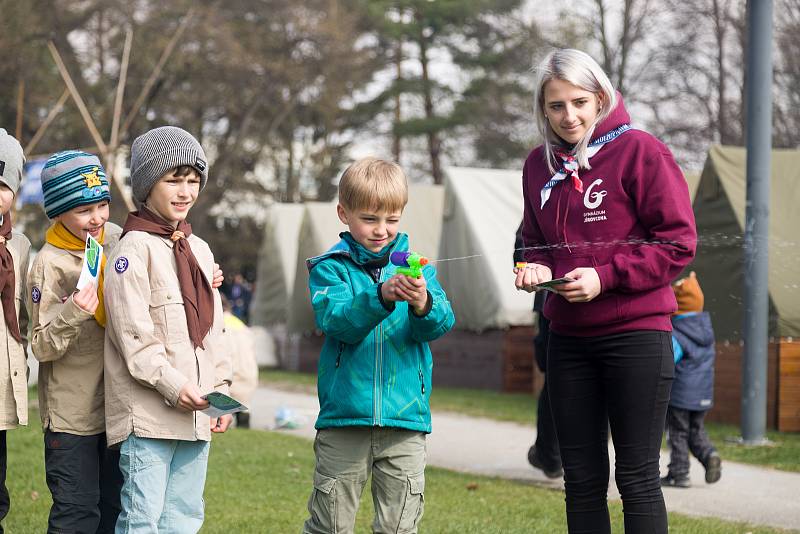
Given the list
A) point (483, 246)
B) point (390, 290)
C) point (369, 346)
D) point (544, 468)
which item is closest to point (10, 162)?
point (369, 346)

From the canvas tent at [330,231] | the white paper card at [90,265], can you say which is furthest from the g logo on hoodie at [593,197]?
the canvas tent at [330,231]

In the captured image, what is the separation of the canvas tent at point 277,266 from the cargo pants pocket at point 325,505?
17744 mm

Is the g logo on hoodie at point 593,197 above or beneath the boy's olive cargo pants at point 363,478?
above

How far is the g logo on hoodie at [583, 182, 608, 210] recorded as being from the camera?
370cm

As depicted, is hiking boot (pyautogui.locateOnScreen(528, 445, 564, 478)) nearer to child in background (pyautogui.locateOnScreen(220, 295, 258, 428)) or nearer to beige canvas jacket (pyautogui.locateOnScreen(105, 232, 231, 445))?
child in background (pyautogui.locateOnScreen(220, 295, 258, 428))

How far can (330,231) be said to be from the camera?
1923 centimetres

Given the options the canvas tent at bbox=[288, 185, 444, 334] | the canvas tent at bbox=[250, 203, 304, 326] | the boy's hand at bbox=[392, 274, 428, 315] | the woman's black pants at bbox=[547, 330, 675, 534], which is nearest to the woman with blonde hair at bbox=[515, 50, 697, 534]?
the woman's black pants at bbox=[547, 330, 675, 534]

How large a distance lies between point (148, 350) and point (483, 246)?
36.9ft

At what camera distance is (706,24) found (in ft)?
79.3

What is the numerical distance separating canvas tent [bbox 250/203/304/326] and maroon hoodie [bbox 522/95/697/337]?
17.9 meters

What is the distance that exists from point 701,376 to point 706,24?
18.4 meters

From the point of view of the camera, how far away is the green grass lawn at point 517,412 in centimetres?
839

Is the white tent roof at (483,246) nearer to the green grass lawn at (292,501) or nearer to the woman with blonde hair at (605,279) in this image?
the green grass lawn at (292,501)

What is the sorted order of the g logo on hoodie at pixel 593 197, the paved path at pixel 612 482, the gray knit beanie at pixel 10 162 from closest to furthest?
the g logo on hoodie at pixel 593 197, the gray knit beanie at pixel 10 162, the paved path at pixel 612 482
